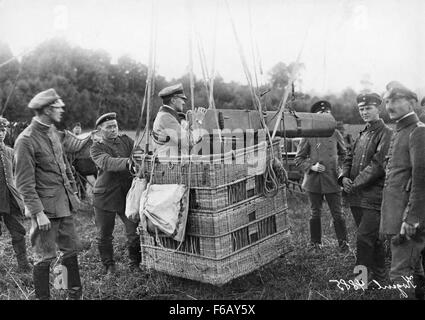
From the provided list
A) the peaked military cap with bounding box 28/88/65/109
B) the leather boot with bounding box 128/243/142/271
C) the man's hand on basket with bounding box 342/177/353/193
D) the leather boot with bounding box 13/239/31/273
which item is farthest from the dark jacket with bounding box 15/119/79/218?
the man's hand on basket with bounding box 342/177/353/193

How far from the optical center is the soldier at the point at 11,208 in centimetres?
558

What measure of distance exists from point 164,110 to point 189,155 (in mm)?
999

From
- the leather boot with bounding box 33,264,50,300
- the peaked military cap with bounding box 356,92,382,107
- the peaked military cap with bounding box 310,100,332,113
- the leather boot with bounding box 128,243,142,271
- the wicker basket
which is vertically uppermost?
the peaked military cap with bounding box 356,92,382,107


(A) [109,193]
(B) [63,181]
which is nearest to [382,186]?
(A) [109,193]

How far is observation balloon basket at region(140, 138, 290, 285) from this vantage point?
12.6 feet

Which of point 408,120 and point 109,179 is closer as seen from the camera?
point 408,120

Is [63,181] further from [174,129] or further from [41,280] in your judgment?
[174,129]

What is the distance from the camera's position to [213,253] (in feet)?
12.6

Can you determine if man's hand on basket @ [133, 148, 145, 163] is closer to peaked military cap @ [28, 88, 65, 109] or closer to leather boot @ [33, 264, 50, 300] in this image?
peaked military cap @ [28, 88, 65, 109]

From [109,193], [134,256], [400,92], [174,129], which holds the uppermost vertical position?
[400,92]

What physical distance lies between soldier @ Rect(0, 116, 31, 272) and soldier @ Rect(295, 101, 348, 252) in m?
3.96

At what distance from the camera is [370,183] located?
14.3ft

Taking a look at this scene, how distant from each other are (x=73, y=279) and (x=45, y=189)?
3.26 feet
